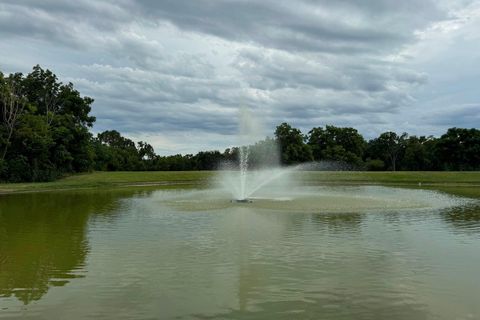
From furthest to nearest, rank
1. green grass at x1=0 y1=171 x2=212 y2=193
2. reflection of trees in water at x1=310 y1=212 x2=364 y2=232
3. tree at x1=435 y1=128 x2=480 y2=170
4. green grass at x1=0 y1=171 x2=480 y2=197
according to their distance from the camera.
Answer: tree at x1=435 y1=128 x2=480 y2=170
green grass at x1=0 y1=171 x2=480 y2=197
green grass at x1=0 y1=171 x2=212 y2=193
reflection of trees in water at x1=310 y1=212 x2=364 y2=232

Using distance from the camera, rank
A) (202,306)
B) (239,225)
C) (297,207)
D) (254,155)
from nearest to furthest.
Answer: (202,306) < (239,225) < (297,207) < (254,155)

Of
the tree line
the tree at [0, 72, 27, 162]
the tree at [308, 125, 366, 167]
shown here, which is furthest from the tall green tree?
the tree at [0, 72, 27, 162]

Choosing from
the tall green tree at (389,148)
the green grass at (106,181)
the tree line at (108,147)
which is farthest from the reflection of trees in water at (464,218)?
the tall green tree at (389,148)

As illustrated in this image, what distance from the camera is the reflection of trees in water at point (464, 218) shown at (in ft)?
64.4

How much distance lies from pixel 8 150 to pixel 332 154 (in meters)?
65.1

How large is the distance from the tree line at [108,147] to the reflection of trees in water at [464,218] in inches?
1751

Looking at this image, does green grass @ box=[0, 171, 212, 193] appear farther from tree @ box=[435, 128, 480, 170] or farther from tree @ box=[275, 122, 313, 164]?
tree @ box=[435, 128, 480, 170]

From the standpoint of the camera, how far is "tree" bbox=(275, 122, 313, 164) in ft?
310

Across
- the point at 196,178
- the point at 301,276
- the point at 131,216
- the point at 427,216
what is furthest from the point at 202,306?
the point at 196,178

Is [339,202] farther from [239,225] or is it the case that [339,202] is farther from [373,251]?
[373,251]

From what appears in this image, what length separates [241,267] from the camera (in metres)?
12.4

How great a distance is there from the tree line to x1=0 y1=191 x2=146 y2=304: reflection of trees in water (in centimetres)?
3129

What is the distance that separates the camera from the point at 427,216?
23.4 meters

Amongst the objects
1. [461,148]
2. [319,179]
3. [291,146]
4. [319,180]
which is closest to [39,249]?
[319,180]
